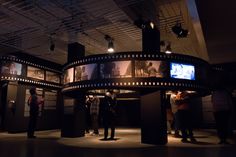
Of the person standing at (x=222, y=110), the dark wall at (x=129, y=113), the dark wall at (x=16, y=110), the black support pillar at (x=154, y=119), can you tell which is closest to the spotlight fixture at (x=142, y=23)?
the black support pillar at (x=154, y=119)

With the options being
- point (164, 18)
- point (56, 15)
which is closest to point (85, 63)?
point (56, 15)

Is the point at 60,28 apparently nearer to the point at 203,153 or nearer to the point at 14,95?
the point at 14,95

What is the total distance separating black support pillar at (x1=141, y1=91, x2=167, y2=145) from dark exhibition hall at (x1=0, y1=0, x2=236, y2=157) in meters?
0.03

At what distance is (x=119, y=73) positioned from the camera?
621 centimetres

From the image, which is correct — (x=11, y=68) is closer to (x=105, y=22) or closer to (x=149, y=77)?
(x=105, y=22)

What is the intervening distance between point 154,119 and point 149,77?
1.13m

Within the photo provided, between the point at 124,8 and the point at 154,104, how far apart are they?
2.86 m

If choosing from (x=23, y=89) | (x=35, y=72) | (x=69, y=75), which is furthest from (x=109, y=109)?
(x=35, y=72)

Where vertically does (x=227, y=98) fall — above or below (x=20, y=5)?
below

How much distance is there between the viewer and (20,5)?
627cm

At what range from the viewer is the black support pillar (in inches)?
234

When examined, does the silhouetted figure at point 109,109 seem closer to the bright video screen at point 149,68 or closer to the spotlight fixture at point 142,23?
the bright video screen at point 149,68

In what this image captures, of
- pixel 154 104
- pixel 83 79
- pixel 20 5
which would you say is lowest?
pixel 154 104

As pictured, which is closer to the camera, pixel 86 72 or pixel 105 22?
pixel 86 72
